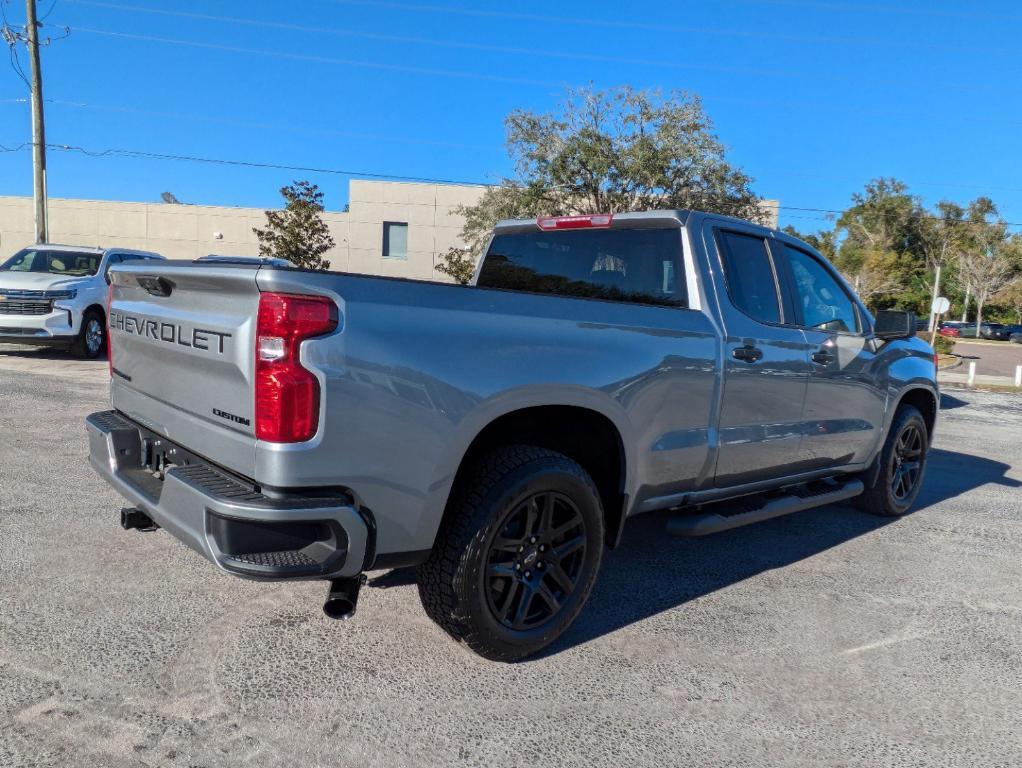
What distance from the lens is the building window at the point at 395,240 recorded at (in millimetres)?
35375

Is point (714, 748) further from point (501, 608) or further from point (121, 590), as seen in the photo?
point (121, 590)

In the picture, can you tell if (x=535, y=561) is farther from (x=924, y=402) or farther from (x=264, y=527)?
(x=924, y=402)

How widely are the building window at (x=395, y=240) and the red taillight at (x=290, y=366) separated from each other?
111ft

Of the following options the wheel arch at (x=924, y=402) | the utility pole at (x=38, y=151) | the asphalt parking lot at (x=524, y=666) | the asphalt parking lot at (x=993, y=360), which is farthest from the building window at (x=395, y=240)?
the asphalt parking lot at (x=524, y=666)

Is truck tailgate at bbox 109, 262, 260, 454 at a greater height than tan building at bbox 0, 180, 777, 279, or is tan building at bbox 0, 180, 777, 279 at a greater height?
tan building at bbox 0, 180, 777, 279

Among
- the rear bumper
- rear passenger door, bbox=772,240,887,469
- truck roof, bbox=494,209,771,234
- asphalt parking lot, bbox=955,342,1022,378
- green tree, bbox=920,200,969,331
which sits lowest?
asphalt parking lot, bbox=955,342,1022,378

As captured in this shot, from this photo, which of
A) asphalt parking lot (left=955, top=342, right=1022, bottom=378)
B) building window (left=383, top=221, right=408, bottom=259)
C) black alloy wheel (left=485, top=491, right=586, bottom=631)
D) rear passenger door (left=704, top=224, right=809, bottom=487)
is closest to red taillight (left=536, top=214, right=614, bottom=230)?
rear passenger door (left=704, top=224, right=809, bottom=487)

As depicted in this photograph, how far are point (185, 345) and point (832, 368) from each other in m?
3.58

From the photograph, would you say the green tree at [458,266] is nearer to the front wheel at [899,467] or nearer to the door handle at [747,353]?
the front wheel at [899,467]

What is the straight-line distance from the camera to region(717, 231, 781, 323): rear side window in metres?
3.98

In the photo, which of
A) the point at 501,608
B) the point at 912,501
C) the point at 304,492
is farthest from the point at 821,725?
the point at 912,501

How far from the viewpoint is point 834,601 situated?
394cm

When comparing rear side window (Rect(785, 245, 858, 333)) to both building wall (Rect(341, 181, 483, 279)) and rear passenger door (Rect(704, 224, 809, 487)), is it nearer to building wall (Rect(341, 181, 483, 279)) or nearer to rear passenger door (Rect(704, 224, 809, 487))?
rear passenger door (Rect(704, 224, 809, 487))

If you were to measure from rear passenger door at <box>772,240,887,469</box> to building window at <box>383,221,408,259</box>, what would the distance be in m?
31.8
